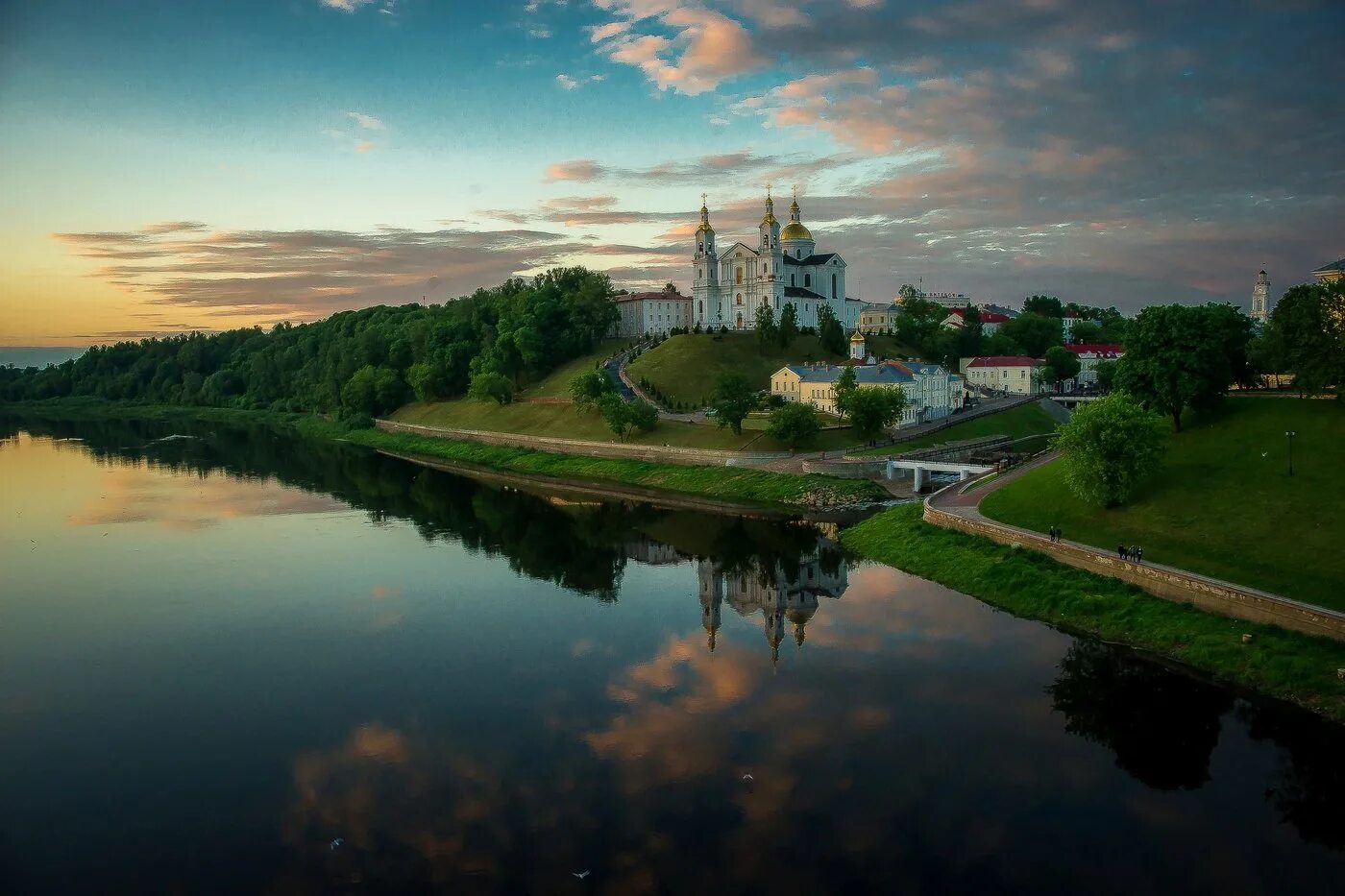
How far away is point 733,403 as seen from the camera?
67.3 m

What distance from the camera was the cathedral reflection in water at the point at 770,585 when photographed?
1371 inches

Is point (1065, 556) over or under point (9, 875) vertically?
over

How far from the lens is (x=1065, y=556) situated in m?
36.6

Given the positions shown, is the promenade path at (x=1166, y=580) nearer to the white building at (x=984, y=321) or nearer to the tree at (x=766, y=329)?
the tree at (x=766, y=329)

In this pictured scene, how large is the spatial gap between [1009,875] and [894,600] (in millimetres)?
18679

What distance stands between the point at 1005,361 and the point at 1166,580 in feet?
216

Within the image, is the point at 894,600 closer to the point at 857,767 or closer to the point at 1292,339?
the point at 857,767

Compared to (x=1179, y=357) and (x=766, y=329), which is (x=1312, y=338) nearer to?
(x=1179, y=357)

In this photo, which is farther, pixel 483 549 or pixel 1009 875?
pixel 483 549

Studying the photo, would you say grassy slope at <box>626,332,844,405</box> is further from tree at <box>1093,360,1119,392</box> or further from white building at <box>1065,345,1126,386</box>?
white building at <box>1065,345,1126,386</box>

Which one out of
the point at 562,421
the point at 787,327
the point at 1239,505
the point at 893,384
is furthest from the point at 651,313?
the point at 1239,505

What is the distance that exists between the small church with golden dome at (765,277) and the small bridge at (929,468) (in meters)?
48.7

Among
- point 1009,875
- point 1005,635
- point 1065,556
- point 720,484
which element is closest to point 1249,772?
point 1009,875

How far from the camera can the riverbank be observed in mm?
56562
